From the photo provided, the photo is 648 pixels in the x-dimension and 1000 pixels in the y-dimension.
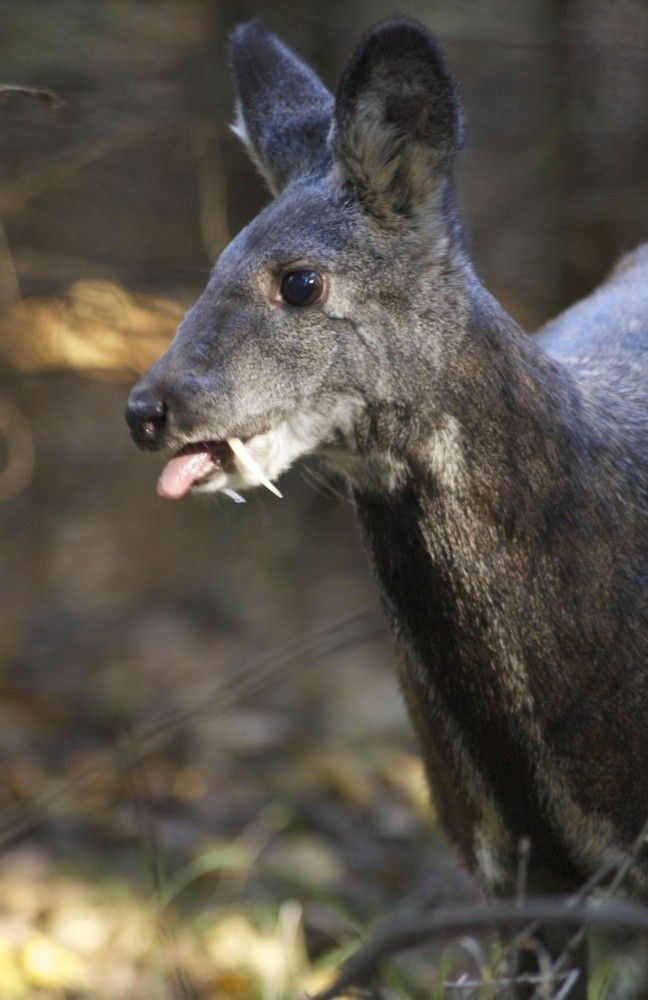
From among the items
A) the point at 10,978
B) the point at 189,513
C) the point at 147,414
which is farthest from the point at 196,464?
the point at 189,513

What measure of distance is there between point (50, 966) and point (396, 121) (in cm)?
276

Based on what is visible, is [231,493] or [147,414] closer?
[147,414]

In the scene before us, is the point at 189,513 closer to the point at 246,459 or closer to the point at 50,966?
the point at 50,966

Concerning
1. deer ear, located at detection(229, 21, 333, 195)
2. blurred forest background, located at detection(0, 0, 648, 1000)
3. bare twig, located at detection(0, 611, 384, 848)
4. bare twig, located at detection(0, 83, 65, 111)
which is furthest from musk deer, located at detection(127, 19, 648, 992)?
blurred forest background, located at detection(0, 0, 648, 1000)

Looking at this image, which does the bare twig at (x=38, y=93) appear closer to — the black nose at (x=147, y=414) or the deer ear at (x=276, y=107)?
the deer ear at (x=276, y=107)

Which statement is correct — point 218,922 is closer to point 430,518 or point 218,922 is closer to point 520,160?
point 430,518

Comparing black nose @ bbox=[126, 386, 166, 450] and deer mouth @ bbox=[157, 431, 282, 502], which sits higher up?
black nose @ bbox=[126, 386, 166, 450]

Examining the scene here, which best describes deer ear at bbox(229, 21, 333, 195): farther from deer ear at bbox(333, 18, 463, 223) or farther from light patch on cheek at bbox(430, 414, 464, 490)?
light patch on cheek at bbox(430, 414, 464, 490)

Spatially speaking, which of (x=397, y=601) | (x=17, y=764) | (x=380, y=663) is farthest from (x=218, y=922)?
(x=380, y=663)

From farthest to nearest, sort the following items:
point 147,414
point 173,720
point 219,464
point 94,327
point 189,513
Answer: point 189,513 → point 94,327 → point 173,720 → point 219,464 → point 147,414

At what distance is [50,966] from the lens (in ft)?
13.9

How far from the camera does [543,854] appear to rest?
10.8 feet

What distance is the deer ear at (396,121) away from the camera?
2830mm

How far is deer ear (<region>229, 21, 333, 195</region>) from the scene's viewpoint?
334 centimetres
